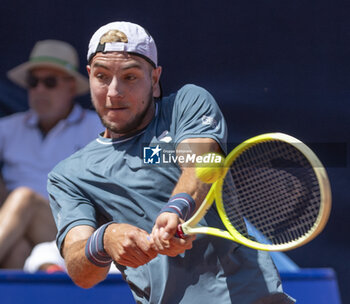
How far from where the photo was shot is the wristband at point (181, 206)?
4.57ft

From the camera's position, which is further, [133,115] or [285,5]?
[285,5]

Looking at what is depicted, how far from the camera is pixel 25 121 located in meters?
2.63

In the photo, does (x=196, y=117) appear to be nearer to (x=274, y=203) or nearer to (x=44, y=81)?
(x=274, y=203)

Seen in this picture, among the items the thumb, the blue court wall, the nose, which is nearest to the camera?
the thumb

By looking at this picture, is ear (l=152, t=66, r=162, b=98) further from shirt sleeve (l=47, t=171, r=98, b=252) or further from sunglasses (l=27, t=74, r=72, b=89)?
sunglasses (l=27, t=74, r=72, b=89)

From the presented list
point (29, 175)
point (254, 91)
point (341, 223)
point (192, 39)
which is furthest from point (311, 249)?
point (29, 175)

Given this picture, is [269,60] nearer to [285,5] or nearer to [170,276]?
[285,5]

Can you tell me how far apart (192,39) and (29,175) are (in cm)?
74

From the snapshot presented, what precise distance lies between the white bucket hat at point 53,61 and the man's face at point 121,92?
3.00 feet

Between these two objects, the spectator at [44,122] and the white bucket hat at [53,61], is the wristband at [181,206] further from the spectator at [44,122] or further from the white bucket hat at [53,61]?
the white bucket hat at [53,61]

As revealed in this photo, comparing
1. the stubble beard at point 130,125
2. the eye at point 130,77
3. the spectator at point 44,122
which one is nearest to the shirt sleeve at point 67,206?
the stubble beard at point 130,125

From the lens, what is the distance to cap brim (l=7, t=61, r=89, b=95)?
254cm

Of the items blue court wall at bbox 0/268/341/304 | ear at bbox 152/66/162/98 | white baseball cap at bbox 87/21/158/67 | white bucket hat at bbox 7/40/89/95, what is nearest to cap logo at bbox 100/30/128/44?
white baseball cap at bbox 87/21/158/67

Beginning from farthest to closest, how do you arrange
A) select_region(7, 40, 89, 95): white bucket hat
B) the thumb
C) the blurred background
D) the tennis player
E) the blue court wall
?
select_region(7, 40, 89, 95): white bucket hat < the blurred background < the blue court wall < the tennis player < the thumb
